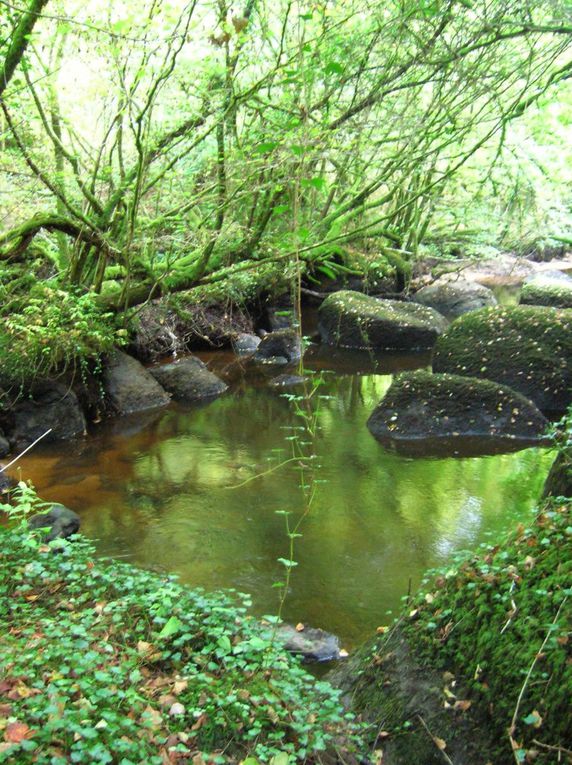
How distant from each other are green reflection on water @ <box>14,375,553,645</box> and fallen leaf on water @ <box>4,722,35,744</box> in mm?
2865

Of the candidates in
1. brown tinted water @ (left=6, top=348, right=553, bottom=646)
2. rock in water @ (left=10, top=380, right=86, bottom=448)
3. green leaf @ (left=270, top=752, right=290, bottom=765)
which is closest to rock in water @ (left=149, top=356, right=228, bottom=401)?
brown tinted water @ (left=6, top=348, right=553, bottom=646)

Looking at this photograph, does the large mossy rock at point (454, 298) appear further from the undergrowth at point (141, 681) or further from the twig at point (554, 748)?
the twig at point (554, 748)

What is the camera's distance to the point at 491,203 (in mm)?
19422

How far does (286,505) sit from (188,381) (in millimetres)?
5292

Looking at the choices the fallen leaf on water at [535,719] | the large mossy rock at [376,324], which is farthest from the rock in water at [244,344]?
the fallen leaf on water at [535,719]

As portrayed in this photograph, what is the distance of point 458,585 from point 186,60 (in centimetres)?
789

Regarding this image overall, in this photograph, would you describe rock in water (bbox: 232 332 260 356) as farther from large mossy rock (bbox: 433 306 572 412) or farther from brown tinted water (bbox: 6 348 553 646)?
large mossy rock (bbox: 433 306 572 412)

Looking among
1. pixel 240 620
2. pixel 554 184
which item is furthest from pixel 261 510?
pixel 554 184

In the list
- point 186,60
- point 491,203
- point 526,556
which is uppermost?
point 186,60

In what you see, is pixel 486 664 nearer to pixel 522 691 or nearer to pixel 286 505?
pixel 522 691

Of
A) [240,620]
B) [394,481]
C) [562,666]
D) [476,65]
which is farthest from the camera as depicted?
[394,481]

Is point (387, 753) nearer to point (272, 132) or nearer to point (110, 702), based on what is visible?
point (110, 702)

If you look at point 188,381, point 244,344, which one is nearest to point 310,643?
point 188,381

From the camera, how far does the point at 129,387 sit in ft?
37.1
